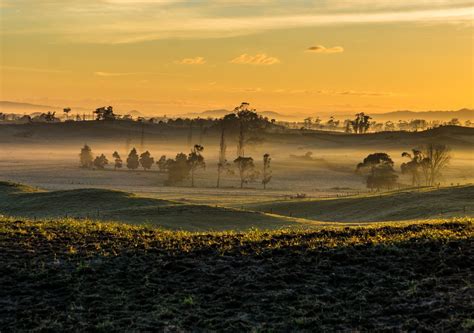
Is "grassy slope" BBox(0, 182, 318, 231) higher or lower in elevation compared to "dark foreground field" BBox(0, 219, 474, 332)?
lower

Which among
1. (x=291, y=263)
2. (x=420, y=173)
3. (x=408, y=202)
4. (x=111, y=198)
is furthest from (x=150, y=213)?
(x=420, y=173)

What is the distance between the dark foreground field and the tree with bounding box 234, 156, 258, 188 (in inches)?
4583

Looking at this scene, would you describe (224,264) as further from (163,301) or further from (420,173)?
(420,173)

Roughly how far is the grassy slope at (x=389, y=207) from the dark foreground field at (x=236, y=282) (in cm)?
2581

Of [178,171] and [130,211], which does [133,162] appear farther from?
[130,211]

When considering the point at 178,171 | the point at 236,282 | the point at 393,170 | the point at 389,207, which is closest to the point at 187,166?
the point at 178,171

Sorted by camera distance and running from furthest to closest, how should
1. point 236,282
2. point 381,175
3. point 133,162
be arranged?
point 133,162 → point 381,175 → point 236,282

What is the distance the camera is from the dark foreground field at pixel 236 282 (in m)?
13.5

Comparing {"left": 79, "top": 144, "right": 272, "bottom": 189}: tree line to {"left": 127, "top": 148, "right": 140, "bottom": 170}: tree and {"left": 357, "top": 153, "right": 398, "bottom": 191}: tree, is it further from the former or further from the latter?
{"left": 357, "top": 153, "right": 398, "bottom": 191}: tree

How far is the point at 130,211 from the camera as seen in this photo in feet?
150

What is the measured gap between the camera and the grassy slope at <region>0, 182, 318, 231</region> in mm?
41219

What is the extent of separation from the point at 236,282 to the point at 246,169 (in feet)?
424

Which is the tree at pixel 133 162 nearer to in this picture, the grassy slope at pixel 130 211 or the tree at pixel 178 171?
the tree at pixel 178 171

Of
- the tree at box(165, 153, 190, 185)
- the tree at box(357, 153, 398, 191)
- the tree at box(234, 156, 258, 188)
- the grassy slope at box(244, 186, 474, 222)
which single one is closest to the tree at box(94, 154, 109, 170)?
the tree at box(165, 153, 190, 185)
